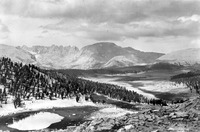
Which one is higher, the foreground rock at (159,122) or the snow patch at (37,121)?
the foreground rock at (159,122)

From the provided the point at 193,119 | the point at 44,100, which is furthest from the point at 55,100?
the point at 193,119

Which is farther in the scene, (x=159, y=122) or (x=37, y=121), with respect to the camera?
(x=37, y=121)

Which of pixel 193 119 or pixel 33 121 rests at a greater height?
pixel 193 119

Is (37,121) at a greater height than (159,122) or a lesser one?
lesser

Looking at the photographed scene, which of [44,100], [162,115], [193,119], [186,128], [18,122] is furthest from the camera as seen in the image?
[44,100]

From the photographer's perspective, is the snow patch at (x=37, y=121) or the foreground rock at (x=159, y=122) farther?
the snow patch at (x=37, y=121)

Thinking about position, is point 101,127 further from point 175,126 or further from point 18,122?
point 18,122

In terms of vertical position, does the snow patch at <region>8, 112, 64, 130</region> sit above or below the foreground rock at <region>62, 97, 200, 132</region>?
below

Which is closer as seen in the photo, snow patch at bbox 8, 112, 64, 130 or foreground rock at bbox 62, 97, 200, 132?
foreground rock at bbox 62, 97, 200, 132
